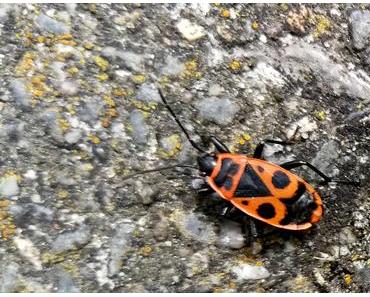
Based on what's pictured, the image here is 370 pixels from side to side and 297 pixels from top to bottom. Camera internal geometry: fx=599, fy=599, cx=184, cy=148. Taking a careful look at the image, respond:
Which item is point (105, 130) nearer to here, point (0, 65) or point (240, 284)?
point (0, 65)

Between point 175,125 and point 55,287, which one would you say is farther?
point 175,125

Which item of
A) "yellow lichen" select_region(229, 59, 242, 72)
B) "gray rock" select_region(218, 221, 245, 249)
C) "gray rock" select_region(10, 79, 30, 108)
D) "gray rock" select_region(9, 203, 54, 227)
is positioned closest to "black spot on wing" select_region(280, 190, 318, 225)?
"gray rock" select_region(218, 221, 245, 249)

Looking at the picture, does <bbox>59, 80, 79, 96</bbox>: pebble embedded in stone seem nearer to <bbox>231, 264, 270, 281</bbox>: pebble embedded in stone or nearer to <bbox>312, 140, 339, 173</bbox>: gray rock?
<bbox>231, 264, 270, 281</bbox>: pebble embedded in stone

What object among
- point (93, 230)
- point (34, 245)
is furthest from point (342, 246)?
point (34, 245)

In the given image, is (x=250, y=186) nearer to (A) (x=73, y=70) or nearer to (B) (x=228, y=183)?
(B) (x=228, y=183)

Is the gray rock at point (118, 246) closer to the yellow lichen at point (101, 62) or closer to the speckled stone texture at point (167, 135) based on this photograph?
the speckled stone texture at point (167, 135)

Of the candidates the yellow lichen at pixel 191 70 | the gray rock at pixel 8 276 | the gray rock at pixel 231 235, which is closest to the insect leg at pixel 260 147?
the gray rock at pixel 231 235
